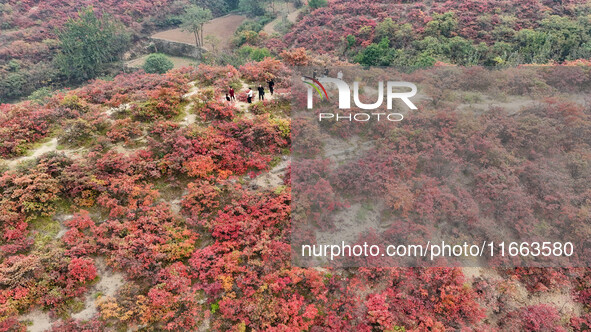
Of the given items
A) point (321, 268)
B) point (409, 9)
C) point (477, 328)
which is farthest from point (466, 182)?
point (409, 9)

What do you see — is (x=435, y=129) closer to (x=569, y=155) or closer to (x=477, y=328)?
(x=569, y=155)

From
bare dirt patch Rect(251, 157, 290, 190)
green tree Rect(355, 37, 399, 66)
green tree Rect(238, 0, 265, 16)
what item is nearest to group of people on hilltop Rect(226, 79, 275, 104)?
bare dirt patch Rect(251, 157, 290, 190)

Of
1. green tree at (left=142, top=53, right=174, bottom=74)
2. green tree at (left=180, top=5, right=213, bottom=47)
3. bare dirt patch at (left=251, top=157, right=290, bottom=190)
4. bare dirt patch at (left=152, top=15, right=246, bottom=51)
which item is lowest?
bare dirt patch at (left=251, top=157, right=290, bottom=190)

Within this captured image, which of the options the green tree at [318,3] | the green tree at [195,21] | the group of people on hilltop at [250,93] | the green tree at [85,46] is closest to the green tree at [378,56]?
the group of people on hilltop at [250,93]

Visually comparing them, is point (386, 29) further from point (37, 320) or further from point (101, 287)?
point (37, 320)

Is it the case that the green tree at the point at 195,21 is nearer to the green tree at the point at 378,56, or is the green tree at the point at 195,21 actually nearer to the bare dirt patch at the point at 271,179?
the green tree at the point at 378,56

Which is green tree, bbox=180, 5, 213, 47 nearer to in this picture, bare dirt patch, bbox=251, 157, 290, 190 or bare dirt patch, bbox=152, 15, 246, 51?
bare dirt patch, bbox=152, 15, 246, 51

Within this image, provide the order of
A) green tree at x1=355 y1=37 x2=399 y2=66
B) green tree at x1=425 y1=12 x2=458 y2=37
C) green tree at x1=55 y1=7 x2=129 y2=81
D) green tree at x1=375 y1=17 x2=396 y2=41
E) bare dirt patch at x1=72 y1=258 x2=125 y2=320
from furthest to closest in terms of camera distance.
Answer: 1. green tree at x1=55 y1=7 x2=129 y2=81
2. green tree at x1=375 y1=17 x2=396 y2=41
3. green tree at x1=425 y1=12 x2=458 y2=37
4. green tree at x1=355 y1=37 x2=399 y2=66
5. bare dirt patch at x1=72 y1=258 x2=125 y2=320
